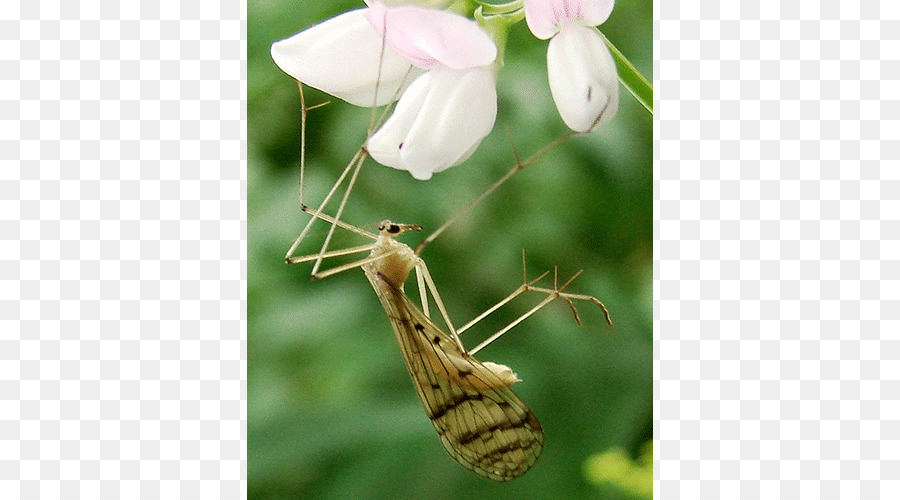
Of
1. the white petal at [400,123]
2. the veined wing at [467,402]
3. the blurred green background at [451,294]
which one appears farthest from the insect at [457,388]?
the blurred green background at [451,294]

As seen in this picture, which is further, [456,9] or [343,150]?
[343,150]

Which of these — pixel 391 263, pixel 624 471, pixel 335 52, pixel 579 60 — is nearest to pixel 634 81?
pixel 579 60

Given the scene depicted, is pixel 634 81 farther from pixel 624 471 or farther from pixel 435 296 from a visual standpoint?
pixel 624 471

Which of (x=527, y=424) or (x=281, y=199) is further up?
(x=527, y=424)

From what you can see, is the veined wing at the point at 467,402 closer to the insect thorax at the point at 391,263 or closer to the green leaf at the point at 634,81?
the insect thorax at the point at 391,263

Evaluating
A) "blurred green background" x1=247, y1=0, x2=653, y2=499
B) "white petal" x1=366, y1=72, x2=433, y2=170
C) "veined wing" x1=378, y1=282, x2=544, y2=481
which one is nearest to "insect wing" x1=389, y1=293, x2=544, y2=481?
"veined wing" x1=378, y1=282, x2=544, y2=481

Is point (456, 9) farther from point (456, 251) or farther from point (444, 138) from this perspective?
point (456, 251)

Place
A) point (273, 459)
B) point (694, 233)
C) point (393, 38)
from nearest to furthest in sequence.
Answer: point (393, 38)
point (694, 233)
point (273, 459)

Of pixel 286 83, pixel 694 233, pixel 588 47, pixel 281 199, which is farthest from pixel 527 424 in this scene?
pixel 286 83
